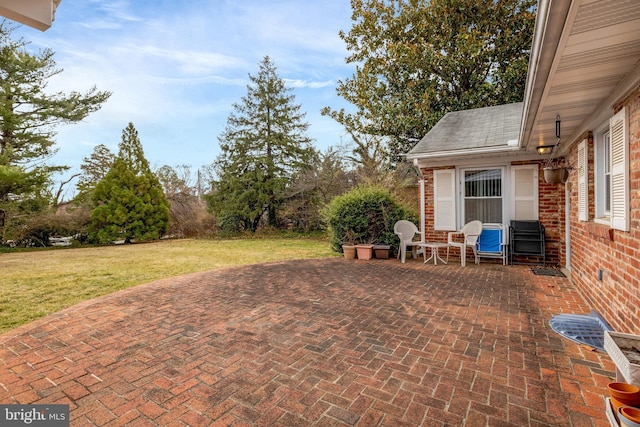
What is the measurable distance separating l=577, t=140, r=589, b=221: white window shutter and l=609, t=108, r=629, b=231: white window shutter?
1.15m

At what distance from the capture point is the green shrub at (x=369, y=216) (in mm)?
8273

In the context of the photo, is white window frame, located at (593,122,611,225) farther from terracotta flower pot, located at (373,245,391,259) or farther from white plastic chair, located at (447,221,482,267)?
terracotta flower pot, located at (373,245,391,259)

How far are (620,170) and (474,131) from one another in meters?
5.44

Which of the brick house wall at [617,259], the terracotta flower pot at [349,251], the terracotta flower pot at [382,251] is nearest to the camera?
the brick house wall at [617,259]

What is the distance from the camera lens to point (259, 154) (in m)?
17.0

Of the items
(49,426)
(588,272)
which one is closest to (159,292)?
(49,426)

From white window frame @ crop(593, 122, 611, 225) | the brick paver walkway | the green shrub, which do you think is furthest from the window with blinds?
white window frame @ crop(593, 122, 611, 225)

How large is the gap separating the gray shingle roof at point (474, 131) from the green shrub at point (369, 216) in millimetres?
1552

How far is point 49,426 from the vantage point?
6.23ft

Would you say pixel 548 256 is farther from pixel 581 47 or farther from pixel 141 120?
pixel 141 120

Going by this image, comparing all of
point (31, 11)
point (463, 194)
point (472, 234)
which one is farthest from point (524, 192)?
point (31, 11)

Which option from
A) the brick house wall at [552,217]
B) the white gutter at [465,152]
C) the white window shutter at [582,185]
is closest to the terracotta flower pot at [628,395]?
the white window shutter at [582,185]

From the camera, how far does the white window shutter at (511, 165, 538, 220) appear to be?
22.4ft

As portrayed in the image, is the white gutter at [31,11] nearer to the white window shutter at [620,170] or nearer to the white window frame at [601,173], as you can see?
the white window shutter at [620,170]
